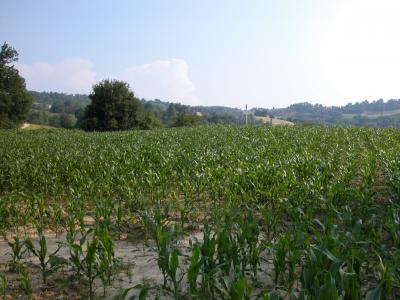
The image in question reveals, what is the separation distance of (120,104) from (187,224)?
45.5m

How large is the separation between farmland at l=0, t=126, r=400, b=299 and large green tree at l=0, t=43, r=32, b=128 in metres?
40.5

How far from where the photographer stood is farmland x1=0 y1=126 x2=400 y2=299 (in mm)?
3316

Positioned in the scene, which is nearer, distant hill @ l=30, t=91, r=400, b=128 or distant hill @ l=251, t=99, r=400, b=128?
distant hill @ l=30, t=91, r=400, b=128

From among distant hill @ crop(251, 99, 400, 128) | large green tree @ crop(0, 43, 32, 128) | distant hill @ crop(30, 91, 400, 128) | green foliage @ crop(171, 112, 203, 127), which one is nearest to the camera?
large green tree @ crop(0, 43, 32, 128)

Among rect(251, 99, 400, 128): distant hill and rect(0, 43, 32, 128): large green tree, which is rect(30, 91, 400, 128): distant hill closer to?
rect(251, 99, 400, 128): distant hill

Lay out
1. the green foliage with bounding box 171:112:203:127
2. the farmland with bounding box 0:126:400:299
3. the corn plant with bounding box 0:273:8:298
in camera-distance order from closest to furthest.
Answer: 1. the farmland with bounding box 0:126:400:299
2. the corn plant with bounding box 0:273:8:298
3. the green foliage with bounding box 171:112:203:127

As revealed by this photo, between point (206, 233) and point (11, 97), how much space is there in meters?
49.3

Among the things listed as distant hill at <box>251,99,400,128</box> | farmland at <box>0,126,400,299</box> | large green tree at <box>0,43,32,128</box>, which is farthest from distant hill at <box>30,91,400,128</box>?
farmland at <box>0,126,400,299</box>

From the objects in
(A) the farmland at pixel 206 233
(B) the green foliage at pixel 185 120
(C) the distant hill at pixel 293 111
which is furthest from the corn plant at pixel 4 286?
(C) the distant hill at pixel 293 111

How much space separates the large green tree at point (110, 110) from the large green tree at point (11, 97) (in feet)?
25.0

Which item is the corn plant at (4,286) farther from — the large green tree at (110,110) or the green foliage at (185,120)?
the green foliage at (185,120)

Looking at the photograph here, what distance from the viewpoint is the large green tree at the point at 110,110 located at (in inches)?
1911

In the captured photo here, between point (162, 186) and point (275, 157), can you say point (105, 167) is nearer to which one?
point (162, 186)

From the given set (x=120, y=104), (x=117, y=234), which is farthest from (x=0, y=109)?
(x=117, y=234)
